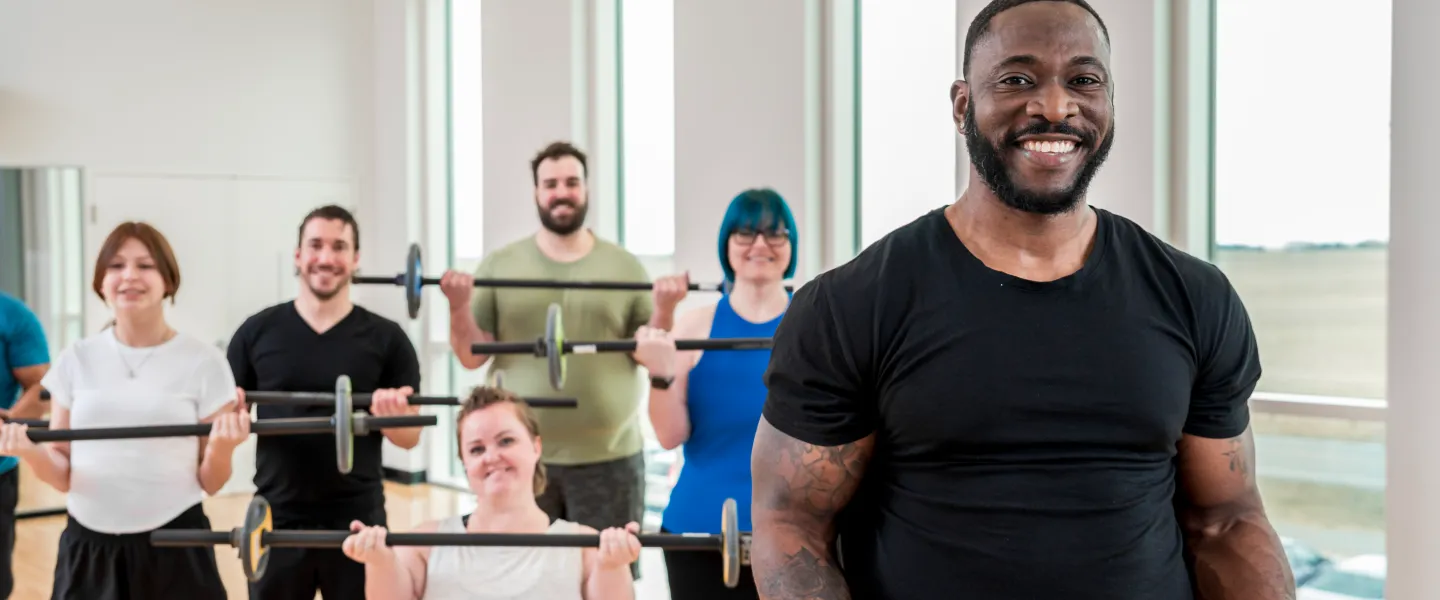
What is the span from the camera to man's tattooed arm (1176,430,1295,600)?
1334 mm

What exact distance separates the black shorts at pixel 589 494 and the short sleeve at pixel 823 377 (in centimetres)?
211

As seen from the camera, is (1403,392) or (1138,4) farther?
(1138,4)

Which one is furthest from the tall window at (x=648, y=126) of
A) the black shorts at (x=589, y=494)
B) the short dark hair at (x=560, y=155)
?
the black shorts at (x=589, y=494)

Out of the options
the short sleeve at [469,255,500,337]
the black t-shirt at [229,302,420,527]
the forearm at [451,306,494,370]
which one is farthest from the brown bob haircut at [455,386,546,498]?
the short sleeve at [469,255,500,337]

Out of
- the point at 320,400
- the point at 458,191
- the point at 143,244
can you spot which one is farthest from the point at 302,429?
the point at 458,191

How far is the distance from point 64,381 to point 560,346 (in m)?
1.20

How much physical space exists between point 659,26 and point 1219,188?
2692 millimetres

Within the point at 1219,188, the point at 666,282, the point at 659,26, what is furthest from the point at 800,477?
the point at 659,26

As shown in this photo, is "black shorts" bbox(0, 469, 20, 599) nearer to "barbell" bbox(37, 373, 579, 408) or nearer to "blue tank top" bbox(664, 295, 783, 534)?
"barbell" bbox(37, 373, 579, 408)

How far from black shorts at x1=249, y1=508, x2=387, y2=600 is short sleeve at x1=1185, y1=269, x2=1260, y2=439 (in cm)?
223

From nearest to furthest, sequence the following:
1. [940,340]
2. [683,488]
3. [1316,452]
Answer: [940,340], [683,488], [1316,452]

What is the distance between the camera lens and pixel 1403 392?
2865 millimetres

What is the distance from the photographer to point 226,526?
5910 millimetres

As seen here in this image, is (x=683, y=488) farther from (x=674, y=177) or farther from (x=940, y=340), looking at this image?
(x=674, y=177)
